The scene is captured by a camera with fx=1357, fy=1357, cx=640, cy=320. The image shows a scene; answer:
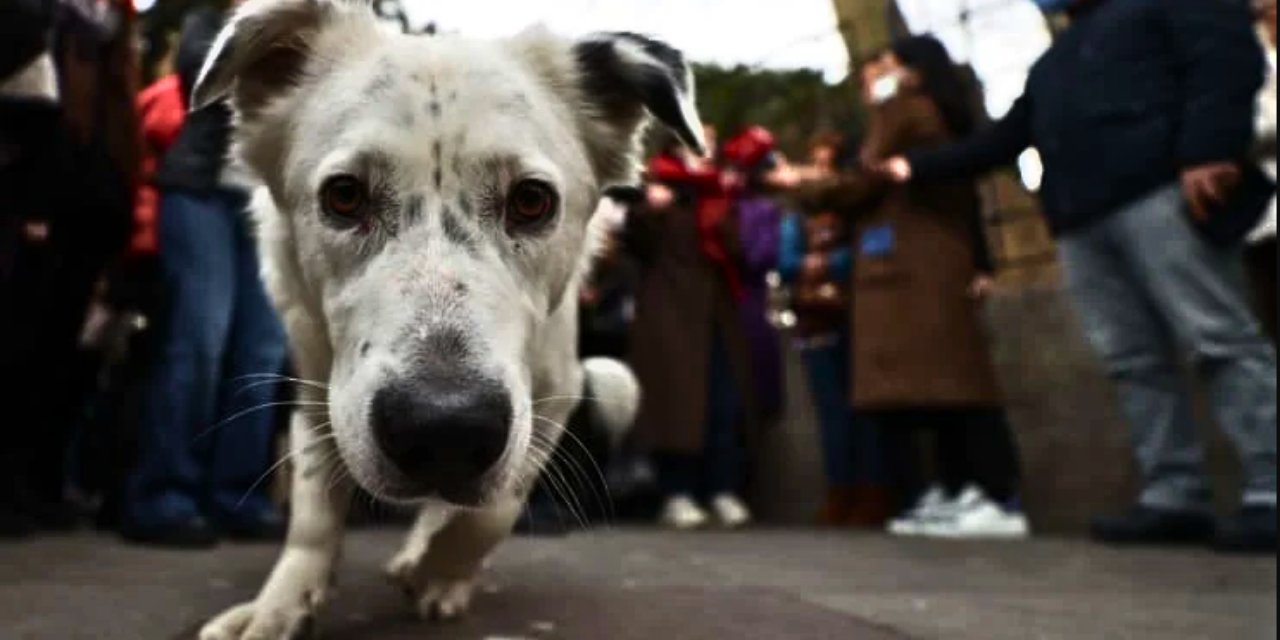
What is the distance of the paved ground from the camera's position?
2.79 meters

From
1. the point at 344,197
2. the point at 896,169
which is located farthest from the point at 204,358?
the point at 896,169

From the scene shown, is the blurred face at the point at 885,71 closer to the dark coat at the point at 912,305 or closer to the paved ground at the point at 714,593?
the paved ground at the point at 714,593

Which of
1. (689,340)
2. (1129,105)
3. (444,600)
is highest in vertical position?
(1129,105)

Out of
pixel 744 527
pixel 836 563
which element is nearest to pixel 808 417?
pixel 744 527

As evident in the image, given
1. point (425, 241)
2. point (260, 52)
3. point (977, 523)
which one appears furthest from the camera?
point (977, 523)

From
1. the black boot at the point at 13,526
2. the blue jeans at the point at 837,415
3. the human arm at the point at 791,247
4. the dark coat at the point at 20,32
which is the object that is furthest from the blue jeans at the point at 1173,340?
the black boot at the point at 13,526

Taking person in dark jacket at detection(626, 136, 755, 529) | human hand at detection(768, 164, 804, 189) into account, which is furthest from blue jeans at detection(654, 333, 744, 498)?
human hand at detection(768, 164, 804, 189)

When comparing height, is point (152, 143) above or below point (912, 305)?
above

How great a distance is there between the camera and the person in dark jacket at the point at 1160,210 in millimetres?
2352

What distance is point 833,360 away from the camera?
22.0 ft

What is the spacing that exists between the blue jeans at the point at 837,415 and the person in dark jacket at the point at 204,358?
2928mm

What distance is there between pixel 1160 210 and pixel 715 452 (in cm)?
334

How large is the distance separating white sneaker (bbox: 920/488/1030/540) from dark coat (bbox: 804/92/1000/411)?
452 mm

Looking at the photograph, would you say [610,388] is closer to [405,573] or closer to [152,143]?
[405,573]
